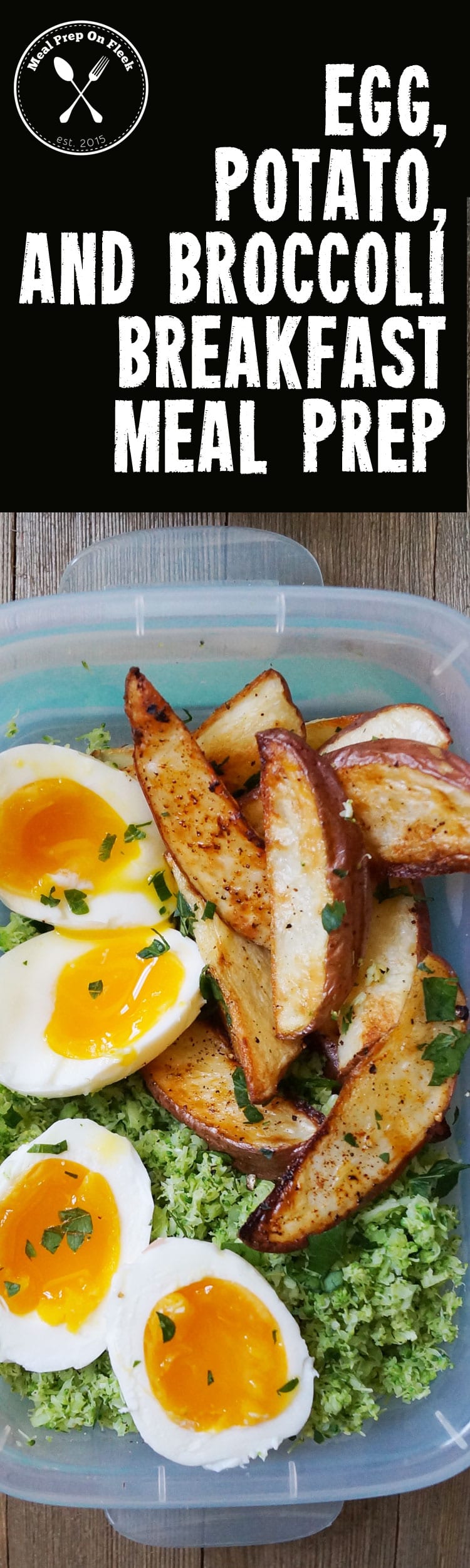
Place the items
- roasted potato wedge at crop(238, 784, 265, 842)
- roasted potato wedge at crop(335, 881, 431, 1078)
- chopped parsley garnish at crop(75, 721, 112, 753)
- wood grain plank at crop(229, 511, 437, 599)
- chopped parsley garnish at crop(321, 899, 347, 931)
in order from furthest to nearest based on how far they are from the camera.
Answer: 1. wood grain plank at crop(229, 511, 437, 599)
2. chopped parsley garnish at crop(75, 721, 112, 753)
3. roasted potato wedge at crop(238, 784, 265, 842)
4. roasted potato wedge at crop(335, 881, 431, 1078)
5. chopped parsley garnish at crop(321, 899, 347, 931)

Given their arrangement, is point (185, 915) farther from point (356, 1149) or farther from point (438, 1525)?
point (438, 1525)

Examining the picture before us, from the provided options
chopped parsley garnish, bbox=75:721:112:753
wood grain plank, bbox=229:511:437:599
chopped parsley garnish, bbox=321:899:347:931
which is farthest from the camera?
wood grain plank, bbox=229:511:437:599

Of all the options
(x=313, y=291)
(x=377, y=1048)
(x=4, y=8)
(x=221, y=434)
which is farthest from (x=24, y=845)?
(x=4, y=8)

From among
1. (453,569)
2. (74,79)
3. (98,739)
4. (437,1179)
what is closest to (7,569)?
(98,739)

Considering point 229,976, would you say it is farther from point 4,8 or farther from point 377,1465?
point 4,8

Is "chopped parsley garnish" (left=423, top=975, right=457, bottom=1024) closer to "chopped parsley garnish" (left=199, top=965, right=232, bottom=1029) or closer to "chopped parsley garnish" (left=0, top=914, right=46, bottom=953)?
"chopped parsley garnish" (left=199, top=965, right=232, bottom=1029)

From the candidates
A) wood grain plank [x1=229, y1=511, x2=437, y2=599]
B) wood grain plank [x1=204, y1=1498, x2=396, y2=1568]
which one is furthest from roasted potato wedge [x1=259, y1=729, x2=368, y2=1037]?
wood grain plank [x1=204, y1=1498, x2=396, y2=1568]

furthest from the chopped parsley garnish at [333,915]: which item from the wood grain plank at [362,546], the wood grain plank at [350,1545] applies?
the wood grain plank at [350,1545]
